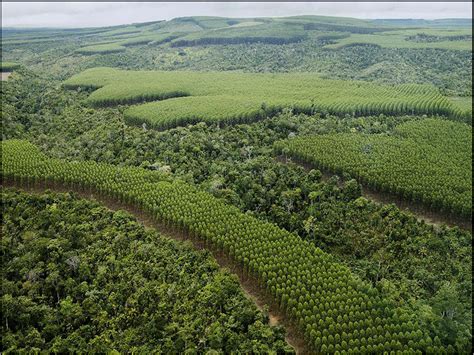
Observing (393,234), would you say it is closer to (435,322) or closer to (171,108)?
(435,322)

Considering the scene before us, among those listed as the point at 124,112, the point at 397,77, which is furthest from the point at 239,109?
the point at 397,77

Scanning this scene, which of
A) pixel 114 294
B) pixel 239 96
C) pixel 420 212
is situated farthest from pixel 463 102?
pixel 114 294

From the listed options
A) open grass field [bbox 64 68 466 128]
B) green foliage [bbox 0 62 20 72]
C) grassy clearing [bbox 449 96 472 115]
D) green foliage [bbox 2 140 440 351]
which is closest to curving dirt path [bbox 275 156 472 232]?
green foliage [bbox 2 140 440 351]

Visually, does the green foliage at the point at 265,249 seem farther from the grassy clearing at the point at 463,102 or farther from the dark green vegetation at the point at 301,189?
the grassy clearing at the point at 463,102

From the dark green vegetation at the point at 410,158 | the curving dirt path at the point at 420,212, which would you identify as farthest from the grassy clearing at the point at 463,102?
the curving dirt path at the point at 420,212

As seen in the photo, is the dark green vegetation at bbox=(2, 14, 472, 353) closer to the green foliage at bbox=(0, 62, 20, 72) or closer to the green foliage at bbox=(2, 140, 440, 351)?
the green foliage at bbox=(2, 140, 440, 351)

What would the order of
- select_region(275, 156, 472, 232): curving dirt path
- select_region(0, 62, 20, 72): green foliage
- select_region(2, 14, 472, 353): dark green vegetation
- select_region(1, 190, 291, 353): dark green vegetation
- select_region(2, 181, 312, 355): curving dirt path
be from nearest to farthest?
1. select_region(1, 190, 291, 353): dark green vegetation
2. select_region(2, 181, 312, 355): curving dirt path
3. select_region(2, 14, 472, 353): dark green vegetation
4. select_region(275, 156, 472, 232): curving dirt path
5. select_region(0, 62, 20, 72): green foliage
